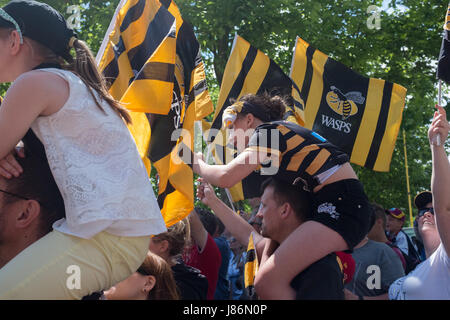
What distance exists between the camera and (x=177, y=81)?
428 cm

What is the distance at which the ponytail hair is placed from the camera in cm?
255

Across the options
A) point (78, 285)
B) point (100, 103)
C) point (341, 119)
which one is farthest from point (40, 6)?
point (341, 119)

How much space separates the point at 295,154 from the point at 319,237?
0.50 m

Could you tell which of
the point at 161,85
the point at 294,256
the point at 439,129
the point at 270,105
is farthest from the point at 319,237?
the point at 161,85

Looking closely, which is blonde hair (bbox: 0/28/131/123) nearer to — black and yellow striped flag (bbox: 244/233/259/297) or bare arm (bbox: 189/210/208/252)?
black and yellow striped flag (bbox: 244/233/259/297)

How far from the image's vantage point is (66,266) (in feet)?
7.19

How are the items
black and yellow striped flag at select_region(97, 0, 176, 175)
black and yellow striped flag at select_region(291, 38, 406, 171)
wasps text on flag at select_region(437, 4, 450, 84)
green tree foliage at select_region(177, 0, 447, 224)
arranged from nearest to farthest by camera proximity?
wasps text on flag at select_region(437, 4, 450, 84), black and yellow striped flag at select_region(97, 0, 176, 175), black and yellow striped flag at select_region(291, 38, 406, 171), green tree foliage at select_region(177, 0, 447, 224)

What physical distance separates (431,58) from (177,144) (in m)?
10.9

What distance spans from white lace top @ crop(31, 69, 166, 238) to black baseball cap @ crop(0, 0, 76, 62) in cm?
26

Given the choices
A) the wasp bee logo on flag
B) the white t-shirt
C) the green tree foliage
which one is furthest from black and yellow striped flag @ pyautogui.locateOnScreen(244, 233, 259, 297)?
the green tree foliage

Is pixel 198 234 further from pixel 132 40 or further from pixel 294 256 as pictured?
pixel 294 256

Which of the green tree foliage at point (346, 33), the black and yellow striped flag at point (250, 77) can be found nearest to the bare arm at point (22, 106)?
the black and yellow striped flag at point (250, 77)

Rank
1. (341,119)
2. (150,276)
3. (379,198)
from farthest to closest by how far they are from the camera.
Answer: (379,198), (341,119), (150,276)
